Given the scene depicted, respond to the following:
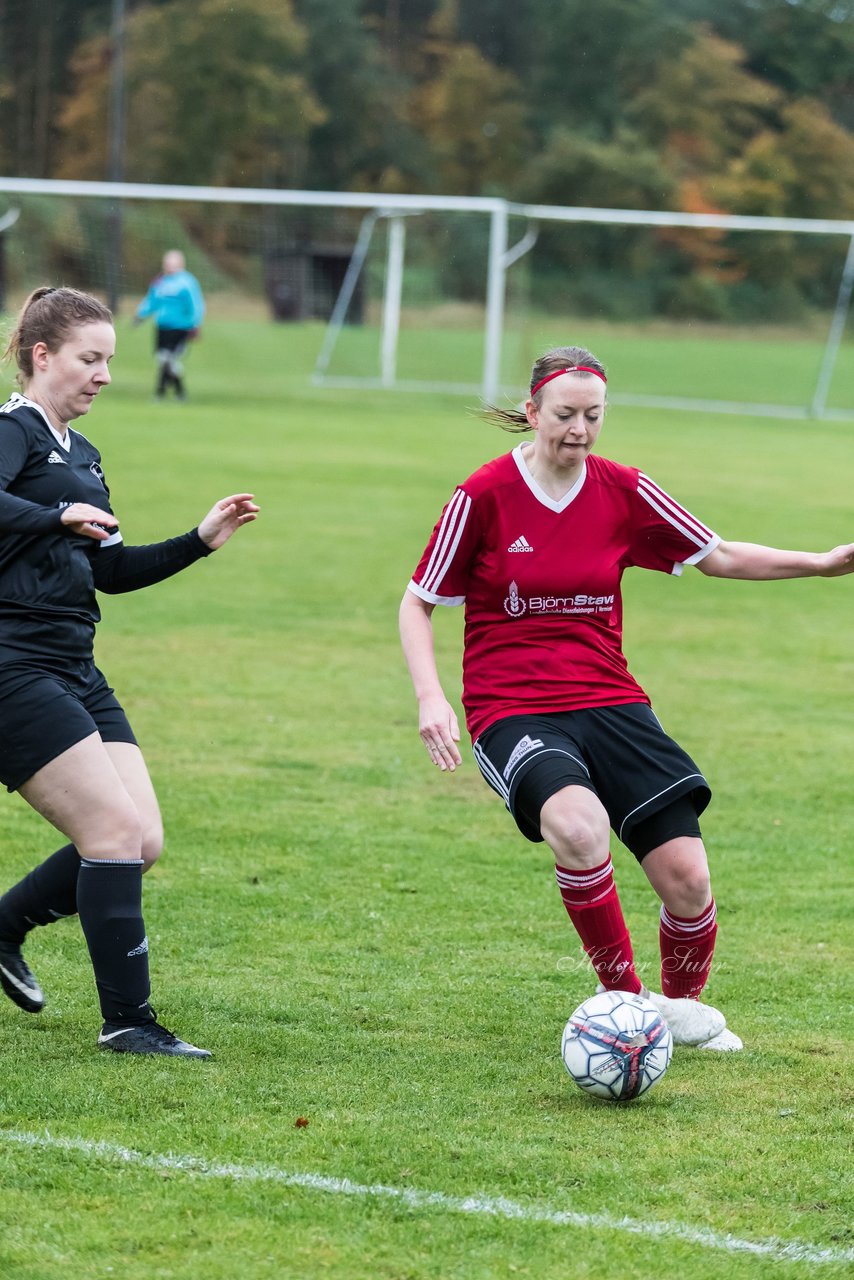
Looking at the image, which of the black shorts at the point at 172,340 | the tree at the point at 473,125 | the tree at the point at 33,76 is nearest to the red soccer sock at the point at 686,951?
the black shorts at the point at 172,340

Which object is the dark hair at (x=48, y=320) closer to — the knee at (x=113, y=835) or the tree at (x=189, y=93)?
the knee at (x=113, y=835)

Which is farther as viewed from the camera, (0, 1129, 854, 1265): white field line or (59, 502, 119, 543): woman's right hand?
(59, 502, 119, 543): woman's right hand

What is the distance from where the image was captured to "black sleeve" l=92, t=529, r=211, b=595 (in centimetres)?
459

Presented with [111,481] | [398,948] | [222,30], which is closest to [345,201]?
[111,481]

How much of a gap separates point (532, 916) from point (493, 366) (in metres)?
21.1

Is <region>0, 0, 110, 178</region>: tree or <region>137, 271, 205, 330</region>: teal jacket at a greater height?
<region>0, 0, 110, 178</region>: tree

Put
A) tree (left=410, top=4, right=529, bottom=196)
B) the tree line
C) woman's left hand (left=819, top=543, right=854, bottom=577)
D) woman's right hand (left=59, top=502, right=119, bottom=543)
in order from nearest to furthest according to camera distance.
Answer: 1. woman's right hand (left=59, top=502, right=119, bottom=543)
2. woman's left hand (left=819, top=543, right=854, bottom=577)
3. the tree line
4. tree (left=410, top=4, right=529, bottom=196)

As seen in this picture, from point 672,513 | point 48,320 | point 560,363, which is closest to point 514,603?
point 672,513

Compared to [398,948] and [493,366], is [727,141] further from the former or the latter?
[398,948]

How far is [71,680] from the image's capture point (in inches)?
170

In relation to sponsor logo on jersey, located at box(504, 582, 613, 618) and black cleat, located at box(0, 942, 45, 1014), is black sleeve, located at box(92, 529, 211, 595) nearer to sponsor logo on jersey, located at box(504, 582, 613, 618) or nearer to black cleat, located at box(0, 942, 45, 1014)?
sponsor logo on jersey, located at box(504, 582, 613, 618)

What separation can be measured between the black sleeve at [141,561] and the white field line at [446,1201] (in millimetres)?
1571

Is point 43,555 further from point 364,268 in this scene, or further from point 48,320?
point 364,268

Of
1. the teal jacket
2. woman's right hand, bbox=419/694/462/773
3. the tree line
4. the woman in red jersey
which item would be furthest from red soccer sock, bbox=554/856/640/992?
the tree line
